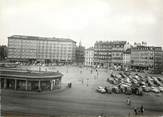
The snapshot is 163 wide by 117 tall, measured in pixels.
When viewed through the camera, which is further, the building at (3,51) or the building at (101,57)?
the building at (101,57)

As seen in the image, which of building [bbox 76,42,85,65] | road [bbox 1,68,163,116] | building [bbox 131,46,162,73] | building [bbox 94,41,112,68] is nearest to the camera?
road [bbox 1,68,163,116]

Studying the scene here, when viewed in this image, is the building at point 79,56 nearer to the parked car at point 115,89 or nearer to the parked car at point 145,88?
the parked car at point 115,89

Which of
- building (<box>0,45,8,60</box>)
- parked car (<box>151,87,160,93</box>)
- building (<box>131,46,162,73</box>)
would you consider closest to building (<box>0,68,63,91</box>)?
building (<box>0,45,8,60</box>)

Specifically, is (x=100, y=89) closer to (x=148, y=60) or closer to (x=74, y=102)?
(x=74, y=102)

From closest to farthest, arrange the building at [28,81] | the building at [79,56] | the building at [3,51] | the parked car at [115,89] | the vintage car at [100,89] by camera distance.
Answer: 1. the building at [28,81]
2. the building at [3,51]
3. the vintage car at [100,89]
4. the parked car at [115,89]
5. the building at [79,56]

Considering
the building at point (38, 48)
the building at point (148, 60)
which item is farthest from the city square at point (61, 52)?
the building at point (148, 60)

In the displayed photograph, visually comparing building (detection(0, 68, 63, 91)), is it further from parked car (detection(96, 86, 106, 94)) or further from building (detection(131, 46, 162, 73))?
building (detection(131, 46, 162, 73))
